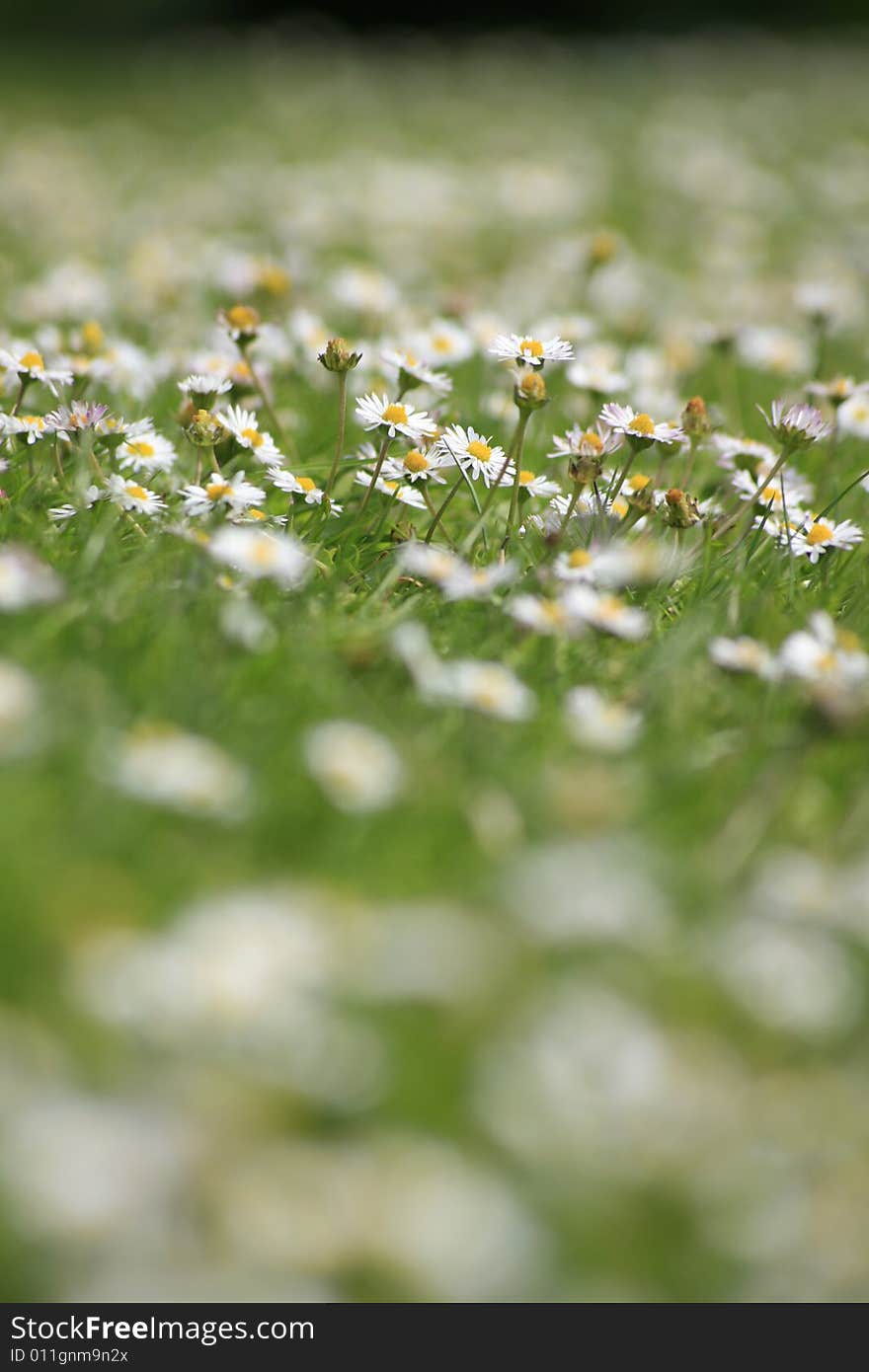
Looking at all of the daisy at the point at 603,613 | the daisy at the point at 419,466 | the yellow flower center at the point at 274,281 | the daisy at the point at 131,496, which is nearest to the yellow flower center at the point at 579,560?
the daisy at the point at 603,613

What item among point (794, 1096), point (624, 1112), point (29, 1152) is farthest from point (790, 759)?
point (29, 1152)

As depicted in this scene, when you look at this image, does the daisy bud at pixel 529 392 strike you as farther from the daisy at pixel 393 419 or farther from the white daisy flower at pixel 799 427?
the white daisy flower at pixel 799 427

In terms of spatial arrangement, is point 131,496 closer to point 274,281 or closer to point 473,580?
point 473,580

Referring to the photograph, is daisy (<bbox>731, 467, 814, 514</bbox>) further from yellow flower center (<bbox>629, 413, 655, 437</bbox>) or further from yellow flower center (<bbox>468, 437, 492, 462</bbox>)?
yellow flower center (<bbox>468, 437, 492, 462</bbox>)

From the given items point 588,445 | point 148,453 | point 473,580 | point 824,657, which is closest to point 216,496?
point 148,453

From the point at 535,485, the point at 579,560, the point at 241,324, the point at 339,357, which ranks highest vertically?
the point at 241,324

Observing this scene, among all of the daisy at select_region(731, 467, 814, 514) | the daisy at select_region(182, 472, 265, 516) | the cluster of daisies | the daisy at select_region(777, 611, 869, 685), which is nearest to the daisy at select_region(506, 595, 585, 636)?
the cluster of daisies
